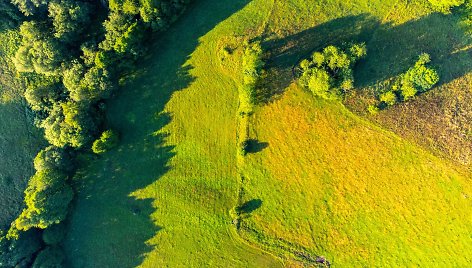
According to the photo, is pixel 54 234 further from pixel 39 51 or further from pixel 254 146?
pixel 254 146

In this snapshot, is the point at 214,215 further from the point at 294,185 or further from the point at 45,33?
the point at 45,33

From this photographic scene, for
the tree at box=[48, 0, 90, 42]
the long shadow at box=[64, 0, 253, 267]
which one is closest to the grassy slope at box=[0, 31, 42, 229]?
the long shadow at box=[64, 0, 253, 267]

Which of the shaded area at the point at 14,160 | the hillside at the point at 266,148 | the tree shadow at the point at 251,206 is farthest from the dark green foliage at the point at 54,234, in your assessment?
the tree shadow at the point at 251,206

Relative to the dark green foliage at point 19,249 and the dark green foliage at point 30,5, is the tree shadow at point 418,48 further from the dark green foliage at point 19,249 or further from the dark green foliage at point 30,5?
the dark green foliage at point 19,249

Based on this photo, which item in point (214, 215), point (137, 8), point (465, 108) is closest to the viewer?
point (137, 8)

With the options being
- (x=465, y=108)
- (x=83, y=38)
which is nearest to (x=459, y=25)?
(x=465, y=108)

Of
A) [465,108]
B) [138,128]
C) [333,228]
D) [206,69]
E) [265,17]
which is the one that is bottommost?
[333,228]
